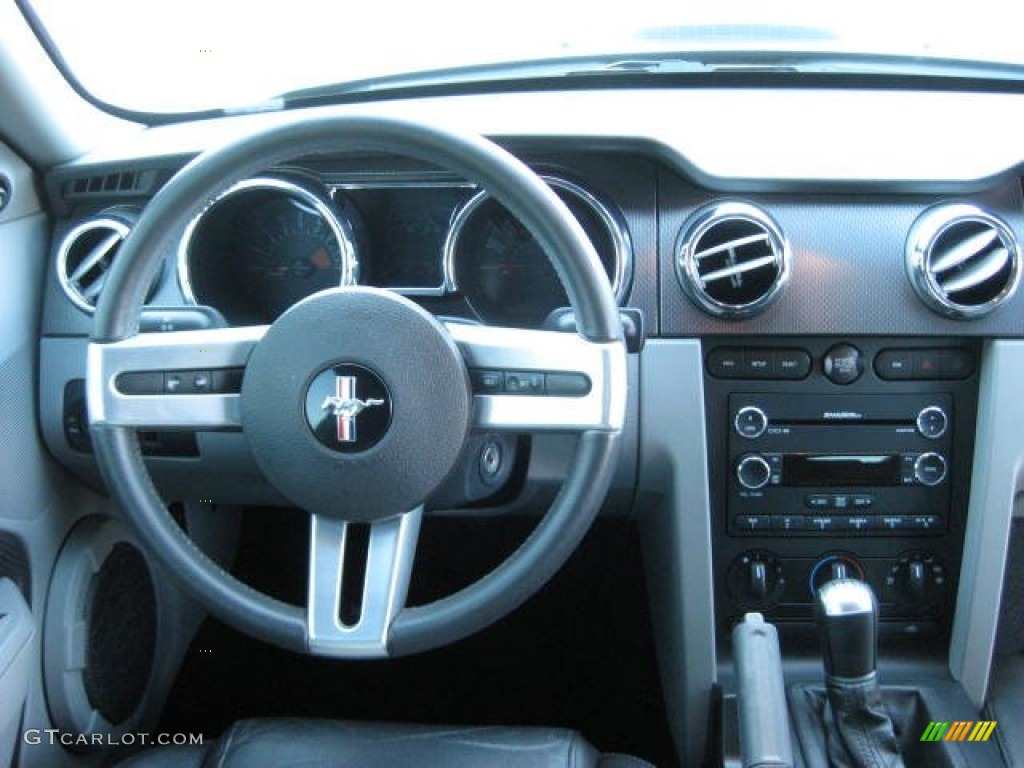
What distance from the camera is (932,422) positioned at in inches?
67.0

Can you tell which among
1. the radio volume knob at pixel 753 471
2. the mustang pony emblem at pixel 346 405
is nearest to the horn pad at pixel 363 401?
the mustang pony emblem at pixel 346 405

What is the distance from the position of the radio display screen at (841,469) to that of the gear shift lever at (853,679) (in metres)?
0.24

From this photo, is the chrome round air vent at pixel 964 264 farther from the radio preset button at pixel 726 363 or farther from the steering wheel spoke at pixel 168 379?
the steering wheel spoke at pixel 168 379

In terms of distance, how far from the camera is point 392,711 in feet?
7.20

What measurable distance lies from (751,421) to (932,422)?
0.29m

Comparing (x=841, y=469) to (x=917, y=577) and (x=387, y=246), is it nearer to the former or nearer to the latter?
(x=917, y=577)

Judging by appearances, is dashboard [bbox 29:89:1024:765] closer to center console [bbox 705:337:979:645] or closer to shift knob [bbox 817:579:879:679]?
center console [bbox 705:337:979:645]

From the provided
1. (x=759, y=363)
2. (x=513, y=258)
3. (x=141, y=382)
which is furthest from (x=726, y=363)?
(x=141, y=382)

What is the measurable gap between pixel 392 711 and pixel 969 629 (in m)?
1.12

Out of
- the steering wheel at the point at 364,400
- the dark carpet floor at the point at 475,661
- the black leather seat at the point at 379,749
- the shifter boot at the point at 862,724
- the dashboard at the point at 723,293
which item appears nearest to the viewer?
the steering wheel at the point at 364,400

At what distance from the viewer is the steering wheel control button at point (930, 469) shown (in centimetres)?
171

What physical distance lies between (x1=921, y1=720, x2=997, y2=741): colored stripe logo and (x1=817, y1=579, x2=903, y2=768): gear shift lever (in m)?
0.17

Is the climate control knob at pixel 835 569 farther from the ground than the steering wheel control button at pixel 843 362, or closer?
closer

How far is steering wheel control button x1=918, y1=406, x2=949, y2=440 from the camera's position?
1.70 m
